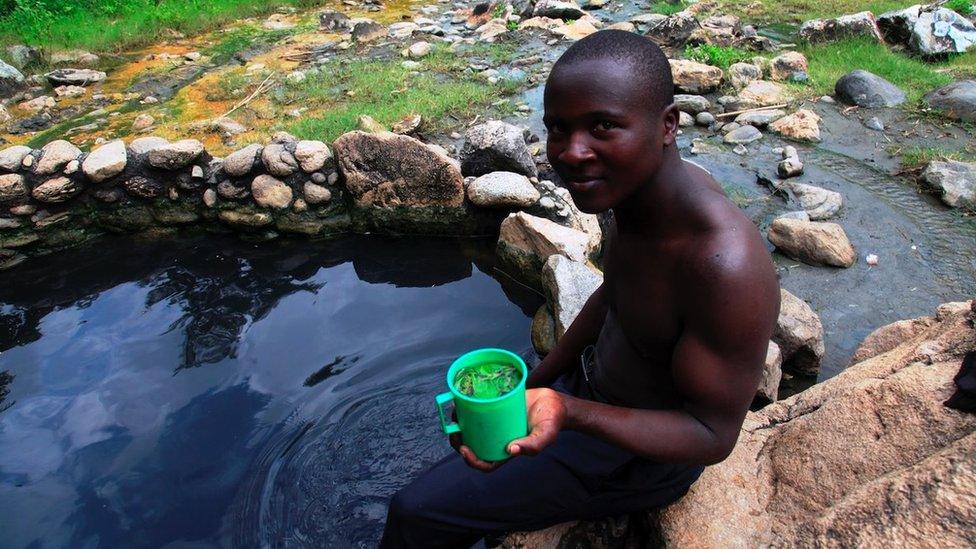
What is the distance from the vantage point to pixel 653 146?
5.35ft

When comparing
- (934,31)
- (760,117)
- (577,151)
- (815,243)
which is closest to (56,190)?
(577,151)

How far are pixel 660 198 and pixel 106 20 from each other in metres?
12.8

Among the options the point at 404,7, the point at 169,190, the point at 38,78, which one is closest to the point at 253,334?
the point at 169,190

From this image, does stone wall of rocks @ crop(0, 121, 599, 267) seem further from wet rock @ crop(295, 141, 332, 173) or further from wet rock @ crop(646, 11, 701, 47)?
wet rock @ crop(646, 11, 701, 47)

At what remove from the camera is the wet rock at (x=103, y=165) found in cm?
501

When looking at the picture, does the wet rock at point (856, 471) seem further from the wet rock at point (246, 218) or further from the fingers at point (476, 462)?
the wet rock at point (246, 218)

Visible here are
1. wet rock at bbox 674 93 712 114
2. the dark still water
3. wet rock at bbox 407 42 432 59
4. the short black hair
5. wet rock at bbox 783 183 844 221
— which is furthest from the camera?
wet rock at bbox 407 42 432 59

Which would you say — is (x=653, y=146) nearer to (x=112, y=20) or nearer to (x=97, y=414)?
(x=97, y=414)

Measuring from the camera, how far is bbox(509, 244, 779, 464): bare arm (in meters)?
1.52

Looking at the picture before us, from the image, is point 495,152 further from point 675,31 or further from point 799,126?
point 675,31

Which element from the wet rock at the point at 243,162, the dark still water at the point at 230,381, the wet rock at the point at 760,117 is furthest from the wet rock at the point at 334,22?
the dark still water at the point at 230,381

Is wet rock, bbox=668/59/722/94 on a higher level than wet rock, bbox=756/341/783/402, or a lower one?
lower

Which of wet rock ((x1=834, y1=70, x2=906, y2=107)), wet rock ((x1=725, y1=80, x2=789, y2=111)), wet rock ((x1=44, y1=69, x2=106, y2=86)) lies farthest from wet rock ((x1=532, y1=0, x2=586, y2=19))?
wet rock ((x1=44, y1=69, x2=106, y2=86))

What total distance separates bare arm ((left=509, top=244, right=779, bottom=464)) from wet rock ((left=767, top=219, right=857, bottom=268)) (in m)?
3.49
